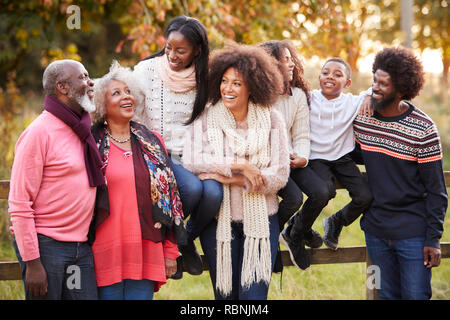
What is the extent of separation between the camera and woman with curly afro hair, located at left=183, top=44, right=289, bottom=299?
3.10 meters

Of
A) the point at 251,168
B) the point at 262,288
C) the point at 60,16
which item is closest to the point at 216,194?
the point at 251,168

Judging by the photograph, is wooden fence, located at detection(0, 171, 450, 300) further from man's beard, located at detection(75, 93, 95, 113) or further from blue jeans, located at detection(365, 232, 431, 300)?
man's beard, located at detection(75, 93, 95, 113)

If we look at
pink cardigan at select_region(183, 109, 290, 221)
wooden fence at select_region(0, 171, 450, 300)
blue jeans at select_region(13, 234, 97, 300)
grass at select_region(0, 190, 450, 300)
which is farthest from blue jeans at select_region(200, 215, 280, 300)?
grass at select_region(0, 190, 450, 300)

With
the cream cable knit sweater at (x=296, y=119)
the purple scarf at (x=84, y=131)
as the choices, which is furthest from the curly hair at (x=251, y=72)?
the purple scarf at (x=84, y=131)

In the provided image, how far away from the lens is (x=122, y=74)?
303 cm

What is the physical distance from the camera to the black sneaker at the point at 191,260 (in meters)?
3.30

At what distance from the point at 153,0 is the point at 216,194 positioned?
3.50m

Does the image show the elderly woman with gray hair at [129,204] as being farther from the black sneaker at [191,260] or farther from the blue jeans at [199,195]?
the black sneaker at [191,260]

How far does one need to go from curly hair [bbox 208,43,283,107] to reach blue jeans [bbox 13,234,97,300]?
1265mm

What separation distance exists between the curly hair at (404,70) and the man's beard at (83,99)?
1.82m

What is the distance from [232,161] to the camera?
3084 mm

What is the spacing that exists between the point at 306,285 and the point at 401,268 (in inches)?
70.2

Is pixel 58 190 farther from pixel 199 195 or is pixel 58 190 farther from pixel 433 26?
pixel 433 26
